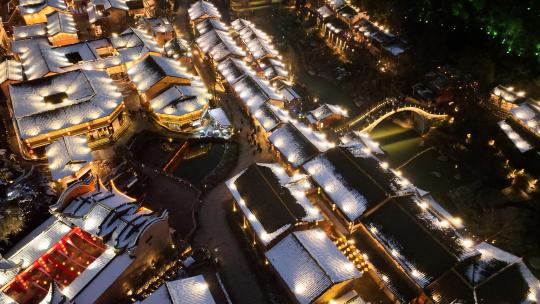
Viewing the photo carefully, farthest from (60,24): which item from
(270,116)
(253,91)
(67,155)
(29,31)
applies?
Result: (270,116)

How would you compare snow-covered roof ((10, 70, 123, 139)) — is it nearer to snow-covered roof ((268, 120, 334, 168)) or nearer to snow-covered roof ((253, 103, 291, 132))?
snow-covered roof ((253, 103, 291, 132))

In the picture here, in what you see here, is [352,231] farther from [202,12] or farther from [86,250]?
[202,12]

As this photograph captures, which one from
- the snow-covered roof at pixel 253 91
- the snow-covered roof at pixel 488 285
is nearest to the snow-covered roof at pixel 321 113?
the snow-covered roof at pixel 253 91

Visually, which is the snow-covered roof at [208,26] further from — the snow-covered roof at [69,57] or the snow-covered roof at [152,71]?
the snow-covered roof at [152,71]

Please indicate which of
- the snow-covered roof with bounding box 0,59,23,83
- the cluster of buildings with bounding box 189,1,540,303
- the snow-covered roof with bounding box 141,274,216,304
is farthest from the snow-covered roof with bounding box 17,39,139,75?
the snow-covered roof with bounding box 141,274,216,304

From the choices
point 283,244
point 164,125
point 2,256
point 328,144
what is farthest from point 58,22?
point 283,244

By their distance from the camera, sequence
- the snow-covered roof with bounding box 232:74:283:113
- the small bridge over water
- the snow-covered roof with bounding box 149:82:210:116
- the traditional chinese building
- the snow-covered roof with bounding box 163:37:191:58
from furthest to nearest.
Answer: the snow-covered roof with bounding box 163:37:191:58 → the snow-covered roof with bounding box 232:74:283:113 → the small bridge over water → the snow-covered roof with bounding box 149:82:210:116 → the traditional chinese building
